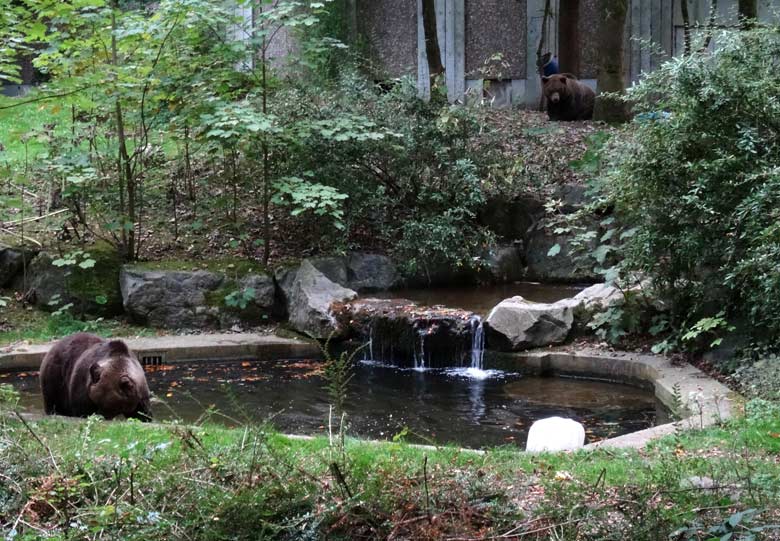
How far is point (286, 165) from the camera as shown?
14203 millimetres

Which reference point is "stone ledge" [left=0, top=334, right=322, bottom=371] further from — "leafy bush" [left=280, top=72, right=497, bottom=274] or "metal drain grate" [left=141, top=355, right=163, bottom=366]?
"leafy bush" [left=280, top=72, right=497, bottom=274]

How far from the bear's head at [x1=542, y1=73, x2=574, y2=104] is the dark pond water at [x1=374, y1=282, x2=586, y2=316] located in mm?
5577

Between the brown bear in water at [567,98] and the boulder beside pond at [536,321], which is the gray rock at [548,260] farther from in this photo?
the brown bear in water at [567,98]

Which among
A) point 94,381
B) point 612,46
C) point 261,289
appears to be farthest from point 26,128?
point 94,381

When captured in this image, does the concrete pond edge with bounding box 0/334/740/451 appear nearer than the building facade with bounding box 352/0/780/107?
Yes

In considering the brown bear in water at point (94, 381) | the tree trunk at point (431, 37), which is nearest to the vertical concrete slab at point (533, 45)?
the tree trunk at point (431, 37)

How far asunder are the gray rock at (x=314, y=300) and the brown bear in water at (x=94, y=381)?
404cm

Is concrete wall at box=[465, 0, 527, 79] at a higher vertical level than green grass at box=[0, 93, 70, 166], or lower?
higher

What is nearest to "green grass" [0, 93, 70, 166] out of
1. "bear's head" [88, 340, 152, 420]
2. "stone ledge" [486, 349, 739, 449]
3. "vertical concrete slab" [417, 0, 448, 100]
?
"bear's head" [88, 340, 152, 420]

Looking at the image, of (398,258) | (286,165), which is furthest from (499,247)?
(286,165)

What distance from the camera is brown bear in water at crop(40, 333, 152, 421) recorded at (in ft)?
25.8

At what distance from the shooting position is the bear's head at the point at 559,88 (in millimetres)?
18750

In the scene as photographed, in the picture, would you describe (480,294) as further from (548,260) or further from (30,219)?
(30,219)

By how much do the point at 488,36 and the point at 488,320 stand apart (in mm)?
12942
